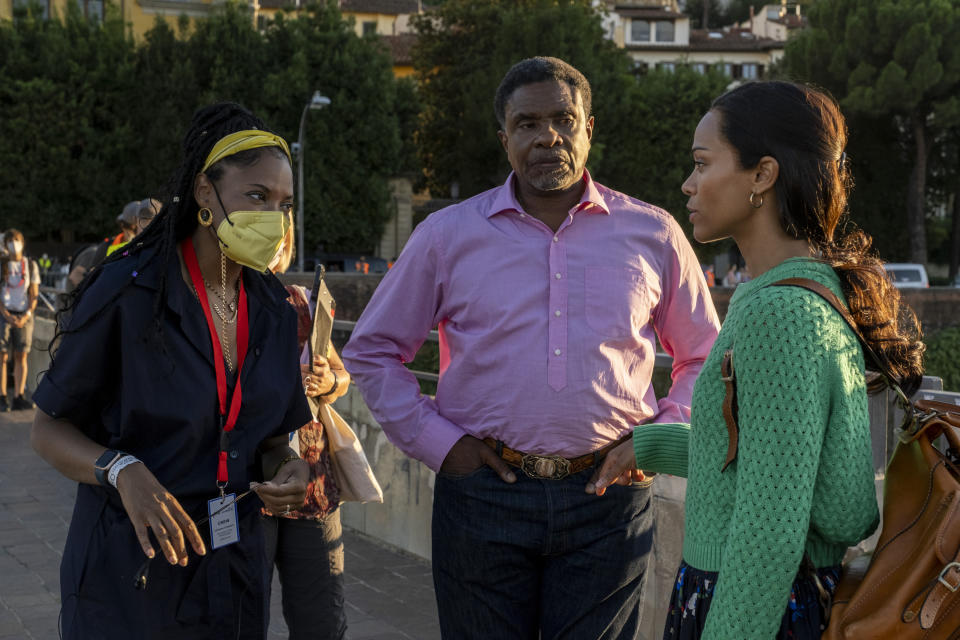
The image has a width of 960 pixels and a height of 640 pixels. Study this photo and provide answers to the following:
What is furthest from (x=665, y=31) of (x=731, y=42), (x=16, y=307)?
(x=16, y=307)

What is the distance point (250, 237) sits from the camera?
2643 millimetres

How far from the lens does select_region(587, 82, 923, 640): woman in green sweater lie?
205 cm

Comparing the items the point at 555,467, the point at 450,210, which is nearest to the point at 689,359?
the point at 555,467

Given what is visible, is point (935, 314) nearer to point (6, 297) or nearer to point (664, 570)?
point (6, 297)

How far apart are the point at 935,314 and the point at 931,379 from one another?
850 inches

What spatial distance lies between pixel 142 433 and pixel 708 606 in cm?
122

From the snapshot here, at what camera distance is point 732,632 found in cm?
205

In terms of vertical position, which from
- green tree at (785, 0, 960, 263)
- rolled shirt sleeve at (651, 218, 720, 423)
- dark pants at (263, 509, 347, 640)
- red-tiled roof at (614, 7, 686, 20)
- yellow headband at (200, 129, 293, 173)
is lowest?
dark pants at (263, 509, 347, 640)

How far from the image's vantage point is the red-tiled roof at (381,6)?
3049 inches

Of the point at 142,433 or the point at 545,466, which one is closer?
the point at 142,433

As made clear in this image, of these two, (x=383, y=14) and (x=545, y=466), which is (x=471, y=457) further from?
(x=383, y=14)

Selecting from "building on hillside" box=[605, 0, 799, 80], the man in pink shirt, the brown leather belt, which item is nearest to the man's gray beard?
the man in pink shirt

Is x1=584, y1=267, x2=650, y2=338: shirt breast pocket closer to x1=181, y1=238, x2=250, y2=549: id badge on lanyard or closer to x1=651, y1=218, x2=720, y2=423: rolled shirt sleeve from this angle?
x1=651, y1=218, x2=720, y2=423: rolled shirt sleeve

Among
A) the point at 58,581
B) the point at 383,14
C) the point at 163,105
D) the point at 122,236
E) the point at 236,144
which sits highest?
the point at 383,14
